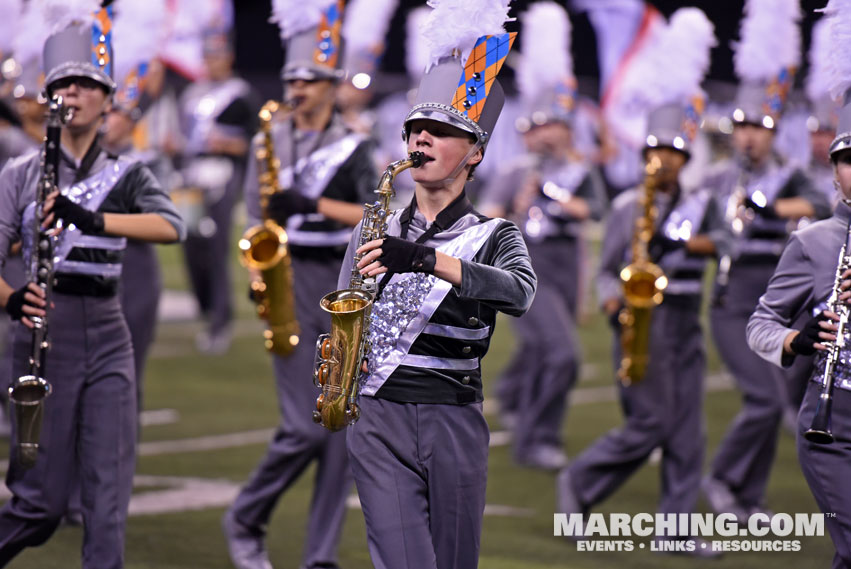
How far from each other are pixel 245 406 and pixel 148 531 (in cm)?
376

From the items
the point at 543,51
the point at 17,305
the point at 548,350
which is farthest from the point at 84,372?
the point at 543,51

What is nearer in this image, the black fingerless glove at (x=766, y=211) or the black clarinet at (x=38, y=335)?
the black clarinet at (x=38, y=335)

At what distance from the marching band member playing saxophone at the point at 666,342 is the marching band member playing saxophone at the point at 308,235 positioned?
1.46 metres

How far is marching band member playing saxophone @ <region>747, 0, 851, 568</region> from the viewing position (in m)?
4.28

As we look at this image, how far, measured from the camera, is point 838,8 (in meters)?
4.61

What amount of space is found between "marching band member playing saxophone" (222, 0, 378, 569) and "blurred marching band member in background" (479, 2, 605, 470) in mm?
3029

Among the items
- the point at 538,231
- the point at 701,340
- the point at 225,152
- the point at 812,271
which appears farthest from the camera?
the point at 225,152

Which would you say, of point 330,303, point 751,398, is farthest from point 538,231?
point 330,303

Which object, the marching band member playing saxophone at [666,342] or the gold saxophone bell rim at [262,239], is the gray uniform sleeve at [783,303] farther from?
the gold saxophone bell rim at [262,239]

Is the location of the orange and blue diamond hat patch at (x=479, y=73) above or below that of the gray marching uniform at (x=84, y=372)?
above

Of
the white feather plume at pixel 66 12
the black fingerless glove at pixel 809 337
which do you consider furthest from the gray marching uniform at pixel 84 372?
the black fingerless glove at pixel 809 337

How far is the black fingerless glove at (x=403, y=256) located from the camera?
376cm

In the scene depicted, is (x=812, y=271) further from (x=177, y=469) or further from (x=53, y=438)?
(x=177, y=469)

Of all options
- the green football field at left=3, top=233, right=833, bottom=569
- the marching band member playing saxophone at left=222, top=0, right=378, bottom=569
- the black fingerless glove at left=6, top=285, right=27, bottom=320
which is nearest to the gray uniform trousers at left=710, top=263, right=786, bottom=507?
the green football field at left=3, top=233, right=833, bottom=569
